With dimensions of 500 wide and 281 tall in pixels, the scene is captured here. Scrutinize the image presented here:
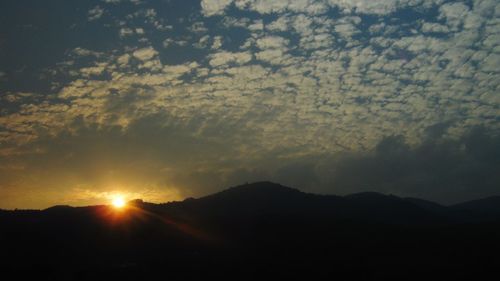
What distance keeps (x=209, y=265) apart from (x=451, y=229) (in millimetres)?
58771

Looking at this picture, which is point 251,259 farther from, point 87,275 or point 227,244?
point 87,275

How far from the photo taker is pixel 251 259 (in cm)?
8175

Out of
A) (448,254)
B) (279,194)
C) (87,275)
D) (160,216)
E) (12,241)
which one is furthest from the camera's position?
(279,194)

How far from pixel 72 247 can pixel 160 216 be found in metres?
28.0

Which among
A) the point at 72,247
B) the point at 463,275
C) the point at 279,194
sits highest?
the point at 279,194

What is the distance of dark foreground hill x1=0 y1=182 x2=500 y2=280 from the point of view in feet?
228

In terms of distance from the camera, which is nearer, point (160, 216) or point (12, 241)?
point (12, 241)

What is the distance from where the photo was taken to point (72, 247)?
295ft

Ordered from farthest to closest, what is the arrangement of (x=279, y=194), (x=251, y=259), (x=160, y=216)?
(x=279, y=194) < (x=160, y=216) < (x=251, y=259)

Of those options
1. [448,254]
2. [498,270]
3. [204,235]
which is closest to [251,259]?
[204,235]

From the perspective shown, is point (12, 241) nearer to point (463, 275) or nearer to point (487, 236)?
point (463, 275)

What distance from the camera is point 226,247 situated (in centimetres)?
9538

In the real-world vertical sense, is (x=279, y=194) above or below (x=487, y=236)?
above

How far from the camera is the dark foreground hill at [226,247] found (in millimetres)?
69625
